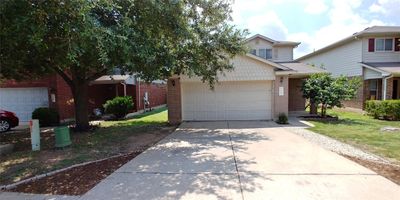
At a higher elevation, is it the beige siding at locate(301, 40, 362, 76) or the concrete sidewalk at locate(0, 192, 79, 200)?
the beige siding at locate(301, 40, 362, 76)

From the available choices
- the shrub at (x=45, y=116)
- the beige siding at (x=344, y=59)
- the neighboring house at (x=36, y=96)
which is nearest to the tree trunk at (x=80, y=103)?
the neighboring house at (x=36, y=96)

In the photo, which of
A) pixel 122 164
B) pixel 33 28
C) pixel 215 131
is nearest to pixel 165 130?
pixel 215 131

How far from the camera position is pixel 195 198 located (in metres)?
4.84

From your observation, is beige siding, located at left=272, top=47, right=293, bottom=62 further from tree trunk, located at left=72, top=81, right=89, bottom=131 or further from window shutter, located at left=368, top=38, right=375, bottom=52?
tree trunk, located at left=72, top=81, right=89, bottom=131

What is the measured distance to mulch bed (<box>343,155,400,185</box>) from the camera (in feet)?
19.2

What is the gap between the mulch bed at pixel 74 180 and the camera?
17.9 feet

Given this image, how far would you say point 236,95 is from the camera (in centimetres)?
1555

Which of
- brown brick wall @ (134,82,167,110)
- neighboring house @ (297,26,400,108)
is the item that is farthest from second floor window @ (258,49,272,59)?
brown brick wall @ (134,82,167,110)

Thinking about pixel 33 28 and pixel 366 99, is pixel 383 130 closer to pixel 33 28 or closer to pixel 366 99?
pixel 366 99

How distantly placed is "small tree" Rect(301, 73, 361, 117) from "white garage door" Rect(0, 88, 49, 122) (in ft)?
52.3

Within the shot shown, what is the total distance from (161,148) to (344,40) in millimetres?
18526

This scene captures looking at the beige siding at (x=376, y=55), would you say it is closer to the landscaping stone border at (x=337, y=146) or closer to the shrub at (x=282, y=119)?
the shrub at (x=282, y=119)

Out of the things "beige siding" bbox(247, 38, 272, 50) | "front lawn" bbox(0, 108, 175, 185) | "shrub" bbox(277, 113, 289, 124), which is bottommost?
"front lawn" bbox(0, 108, 175, 185)

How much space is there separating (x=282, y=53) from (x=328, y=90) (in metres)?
8.14
